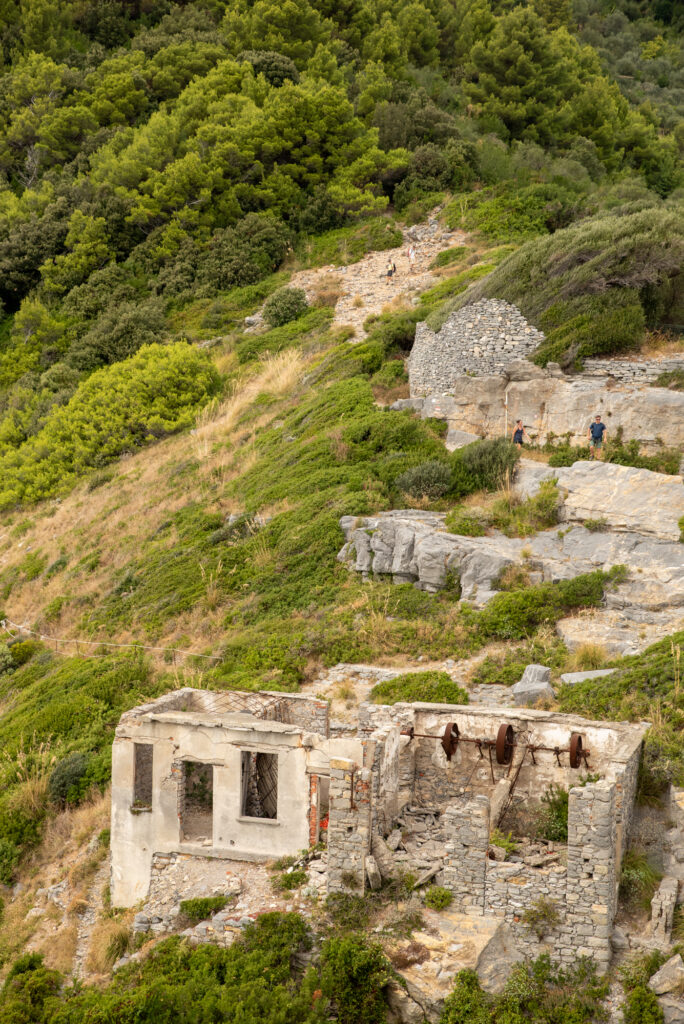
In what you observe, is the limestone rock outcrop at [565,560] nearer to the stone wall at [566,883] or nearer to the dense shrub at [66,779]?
the stone wall at [566,883]

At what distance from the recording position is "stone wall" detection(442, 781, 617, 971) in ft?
37.1

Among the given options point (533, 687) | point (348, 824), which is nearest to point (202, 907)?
point (348, 824)

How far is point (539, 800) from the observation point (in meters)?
13.0

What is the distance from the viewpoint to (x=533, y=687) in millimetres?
15578

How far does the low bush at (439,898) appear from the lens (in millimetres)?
11688

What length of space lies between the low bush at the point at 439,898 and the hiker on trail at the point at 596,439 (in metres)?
11.6

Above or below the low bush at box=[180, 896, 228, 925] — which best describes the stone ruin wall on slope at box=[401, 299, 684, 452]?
above

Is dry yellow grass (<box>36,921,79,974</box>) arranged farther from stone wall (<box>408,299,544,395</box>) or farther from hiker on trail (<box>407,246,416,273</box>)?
hiker on trail (<box>407,246,416,273</box>)

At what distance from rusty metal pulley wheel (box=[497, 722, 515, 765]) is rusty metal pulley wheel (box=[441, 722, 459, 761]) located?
547mm

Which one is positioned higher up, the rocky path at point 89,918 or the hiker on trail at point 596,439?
the hiker on trail at point 596,439

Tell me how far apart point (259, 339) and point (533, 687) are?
827 inches

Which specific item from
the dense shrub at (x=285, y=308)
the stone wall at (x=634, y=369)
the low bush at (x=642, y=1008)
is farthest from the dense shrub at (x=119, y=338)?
the low bush at (x=642, y=1008)

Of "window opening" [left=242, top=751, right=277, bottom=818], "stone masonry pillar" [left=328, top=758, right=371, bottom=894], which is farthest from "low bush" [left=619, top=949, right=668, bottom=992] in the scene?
"window opening" [left=242, top=751, right=277, bottom=818]

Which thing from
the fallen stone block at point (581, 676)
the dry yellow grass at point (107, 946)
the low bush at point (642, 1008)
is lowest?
the dry yellow grass at point (107, 946)
